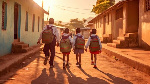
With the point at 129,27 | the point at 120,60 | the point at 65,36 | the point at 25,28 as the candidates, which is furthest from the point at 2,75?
the point at 129,27

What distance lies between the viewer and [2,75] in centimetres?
589

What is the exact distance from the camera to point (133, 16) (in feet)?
50.5

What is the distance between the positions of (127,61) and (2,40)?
229 inches

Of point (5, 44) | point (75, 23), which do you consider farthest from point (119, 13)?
point (75, 23)

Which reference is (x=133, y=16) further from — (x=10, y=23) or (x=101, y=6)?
(x=101, y=6)

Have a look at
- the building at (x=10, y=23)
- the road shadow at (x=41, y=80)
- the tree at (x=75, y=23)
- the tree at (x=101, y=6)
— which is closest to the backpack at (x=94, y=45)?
the road shadow at (x=41, y=80)

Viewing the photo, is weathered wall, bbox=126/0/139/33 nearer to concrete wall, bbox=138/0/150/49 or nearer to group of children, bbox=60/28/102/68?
concrete wall, bbox=138/0/150/49

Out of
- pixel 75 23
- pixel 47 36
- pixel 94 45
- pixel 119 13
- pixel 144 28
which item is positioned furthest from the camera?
pixel 75 23

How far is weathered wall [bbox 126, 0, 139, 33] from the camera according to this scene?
15.3m

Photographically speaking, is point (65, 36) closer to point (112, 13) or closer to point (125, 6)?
point (125, 6)

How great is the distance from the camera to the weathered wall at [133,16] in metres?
15.3

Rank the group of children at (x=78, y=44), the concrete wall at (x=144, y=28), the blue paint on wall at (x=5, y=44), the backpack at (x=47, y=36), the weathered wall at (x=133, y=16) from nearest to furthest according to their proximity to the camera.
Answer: the backpack at (x=47, y=36)
the group of children at (x=78, y=44)
the blue paint on wall at (x=5, y=44)
the concrete wall at (x=144, y=28)
the weathered wall at (x=133, y=16)

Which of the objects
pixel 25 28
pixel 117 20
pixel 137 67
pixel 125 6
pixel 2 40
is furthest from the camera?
pixel 117 20

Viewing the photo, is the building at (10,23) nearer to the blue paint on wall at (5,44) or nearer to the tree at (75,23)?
the blue paint on wall at (5,44)
